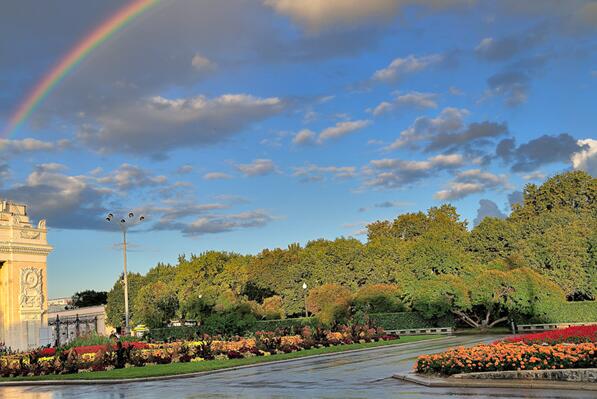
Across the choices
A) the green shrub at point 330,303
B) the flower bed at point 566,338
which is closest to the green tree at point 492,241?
the green shrub at point 330,303

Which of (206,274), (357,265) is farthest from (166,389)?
(206,274)

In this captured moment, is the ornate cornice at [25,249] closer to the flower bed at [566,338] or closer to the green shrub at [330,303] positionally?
the green shrub at [330,303]

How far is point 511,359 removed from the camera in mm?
18391

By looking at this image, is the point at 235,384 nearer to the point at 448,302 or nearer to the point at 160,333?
the point at 448,302

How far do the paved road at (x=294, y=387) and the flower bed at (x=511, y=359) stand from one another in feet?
4.57

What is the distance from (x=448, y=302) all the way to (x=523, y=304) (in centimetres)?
592

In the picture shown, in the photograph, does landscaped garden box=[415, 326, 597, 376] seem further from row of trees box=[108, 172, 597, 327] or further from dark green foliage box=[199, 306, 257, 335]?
row of trees box=[108, 172, 597, 327]

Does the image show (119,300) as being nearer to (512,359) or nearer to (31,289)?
(31,289)

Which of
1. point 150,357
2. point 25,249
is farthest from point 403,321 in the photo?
point 25,249

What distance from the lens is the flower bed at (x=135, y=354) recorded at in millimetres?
30047

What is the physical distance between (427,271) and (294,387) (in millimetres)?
48114

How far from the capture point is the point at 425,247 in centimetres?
6794

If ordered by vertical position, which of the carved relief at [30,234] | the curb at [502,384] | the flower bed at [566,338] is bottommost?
the curb at [502,384]

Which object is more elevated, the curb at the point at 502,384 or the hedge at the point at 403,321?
the hedge at the point at 403,321
